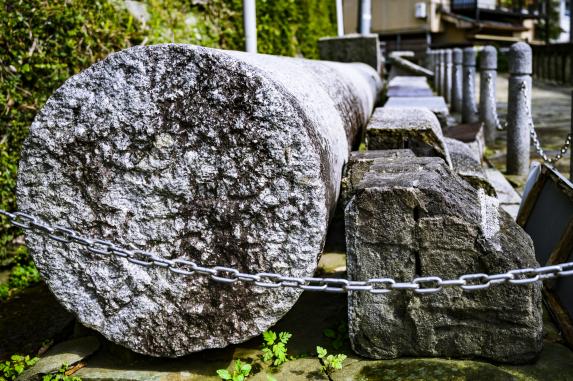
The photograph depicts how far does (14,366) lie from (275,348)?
1133mm

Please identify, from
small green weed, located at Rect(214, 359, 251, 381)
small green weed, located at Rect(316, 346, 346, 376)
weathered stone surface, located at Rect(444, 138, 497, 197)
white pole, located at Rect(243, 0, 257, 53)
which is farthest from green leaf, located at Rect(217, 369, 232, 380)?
white pole, located at Rect(243, 0, 257, 53)

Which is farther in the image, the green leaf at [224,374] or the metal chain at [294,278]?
the green leaf at [224,374]

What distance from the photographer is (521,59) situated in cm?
517

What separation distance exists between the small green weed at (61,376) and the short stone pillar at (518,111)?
4.36 m

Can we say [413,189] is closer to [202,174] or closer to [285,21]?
[202,174]

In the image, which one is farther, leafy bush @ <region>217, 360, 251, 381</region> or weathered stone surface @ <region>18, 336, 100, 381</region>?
weathered stone surface @ <region>18, 336, 100, 381</region>

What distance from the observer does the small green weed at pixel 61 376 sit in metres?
2.30

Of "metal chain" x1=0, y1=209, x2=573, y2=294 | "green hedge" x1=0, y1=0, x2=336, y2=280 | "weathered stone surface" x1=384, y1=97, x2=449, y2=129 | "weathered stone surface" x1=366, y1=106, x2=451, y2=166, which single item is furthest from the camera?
"weathered stone surface" x1=384, y1=97, x2=449, y2=129

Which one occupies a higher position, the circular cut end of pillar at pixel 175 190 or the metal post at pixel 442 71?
the metal post at pixel 442 71

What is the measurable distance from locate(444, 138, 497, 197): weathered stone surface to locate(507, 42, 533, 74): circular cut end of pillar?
1368mm

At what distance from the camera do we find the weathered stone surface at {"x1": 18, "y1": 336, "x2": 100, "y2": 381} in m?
2.39

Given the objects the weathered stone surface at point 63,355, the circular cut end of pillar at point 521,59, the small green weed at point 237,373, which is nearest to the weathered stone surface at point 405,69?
the circular cut end of pillar at point 521,59

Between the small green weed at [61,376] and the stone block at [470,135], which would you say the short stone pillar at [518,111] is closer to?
the stone block at [470,135]

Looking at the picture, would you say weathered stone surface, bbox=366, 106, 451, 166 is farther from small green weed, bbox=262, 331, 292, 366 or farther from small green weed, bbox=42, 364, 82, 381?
small green weed, bbox=42, 364, 82, 381
